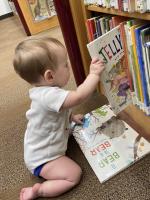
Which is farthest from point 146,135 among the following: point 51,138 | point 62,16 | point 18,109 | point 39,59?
point 18,109

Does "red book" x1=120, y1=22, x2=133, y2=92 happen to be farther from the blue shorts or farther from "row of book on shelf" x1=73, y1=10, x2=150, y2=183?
the blue shorts

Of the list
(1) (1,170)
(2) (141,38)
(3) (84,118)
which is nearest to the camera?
(2) (141,38)

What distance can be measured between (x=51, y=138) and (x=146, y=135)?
0.34 metres

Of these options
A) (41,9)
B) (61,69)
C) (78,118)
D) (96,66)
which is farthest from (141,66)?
(41,9)

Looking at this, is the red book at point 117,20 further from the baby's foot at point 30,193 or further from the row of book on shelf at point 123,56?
the baby's foot at point 30,193

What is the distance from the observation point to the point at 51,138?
0.83m

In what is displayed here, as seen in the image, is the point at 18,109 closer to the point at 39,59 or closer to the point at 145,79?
the point at 39,59

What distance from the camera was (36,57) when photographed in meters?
0.72

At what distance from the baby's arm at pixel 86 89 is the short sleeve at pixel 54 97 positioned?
0.6 inches

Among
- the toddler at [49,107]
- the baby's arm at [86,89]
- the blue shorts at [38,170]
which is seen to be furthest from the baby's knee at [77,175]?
the baby's arm at [86,89]

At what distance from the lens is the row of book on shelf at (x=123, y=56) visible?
29.0 inches

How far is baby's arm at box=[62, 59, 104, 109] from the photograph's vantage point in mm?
756

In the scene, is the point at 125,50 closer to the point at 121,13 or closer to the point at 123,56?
the point at 123,56

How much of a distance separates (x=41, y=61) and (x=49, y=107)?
142 mm
